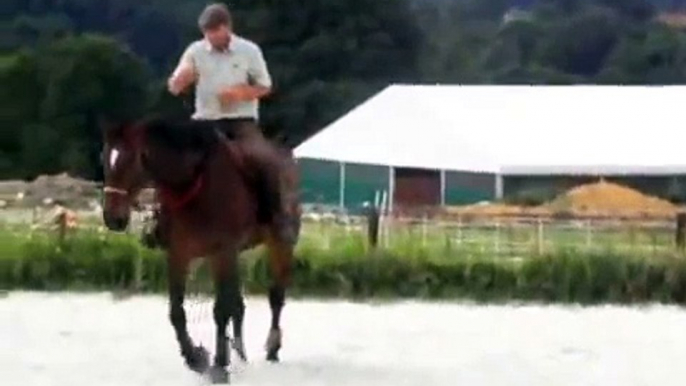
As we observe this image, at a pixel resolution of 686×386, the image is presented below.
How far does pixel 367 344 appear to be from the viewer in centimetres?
1029

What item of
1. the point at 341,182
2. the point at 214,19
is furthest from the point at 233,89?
the point at 341,182

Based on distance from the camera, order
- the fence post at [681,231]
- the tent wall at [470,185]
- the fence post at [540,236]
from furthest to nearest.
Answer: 1. the tent wall at [470,185]
2. the fence post at [681,231]
3. the fence post at [540,236]

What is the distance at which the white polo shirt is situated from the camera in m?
8.95

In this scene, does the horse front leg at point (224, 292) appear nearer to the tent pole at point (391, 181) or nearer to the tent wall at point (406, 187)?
the tent wall at point (406, 187)

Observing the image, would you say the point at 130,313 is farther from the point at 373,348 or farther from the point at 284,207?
the point at 284,207

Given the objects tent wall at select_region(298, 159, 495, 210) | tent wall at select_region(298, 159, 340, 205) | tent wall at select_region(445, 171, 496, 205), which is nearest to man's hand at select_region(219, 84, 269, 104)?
tent wall at select_region(298, 159, 495, 210)

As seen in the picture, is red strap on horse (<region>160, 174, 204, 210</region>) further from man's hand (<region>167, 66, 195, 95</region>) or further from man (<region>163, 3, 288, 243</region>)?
man's hand (<region>167, 66, 195, 95</region>)

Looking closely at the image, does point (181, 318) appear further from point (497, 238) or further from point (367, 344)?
point (497, 238)

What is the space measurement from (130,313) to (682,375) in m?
4.07

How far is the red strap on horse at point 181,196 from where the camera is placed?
A: 8.66 metres

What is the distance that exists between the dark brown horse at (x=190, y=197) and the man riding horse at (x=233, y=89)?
0.08 meters

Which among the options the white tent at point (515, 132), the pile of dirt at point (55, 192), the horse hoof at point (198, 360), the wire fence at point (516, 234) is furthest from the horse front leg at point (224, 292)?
the white tent at point (515, 132)

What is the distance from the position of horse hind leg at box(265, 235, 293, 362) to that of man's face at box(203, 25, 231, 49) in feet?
3.00

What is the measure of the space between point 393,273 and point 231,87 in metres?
4.87
